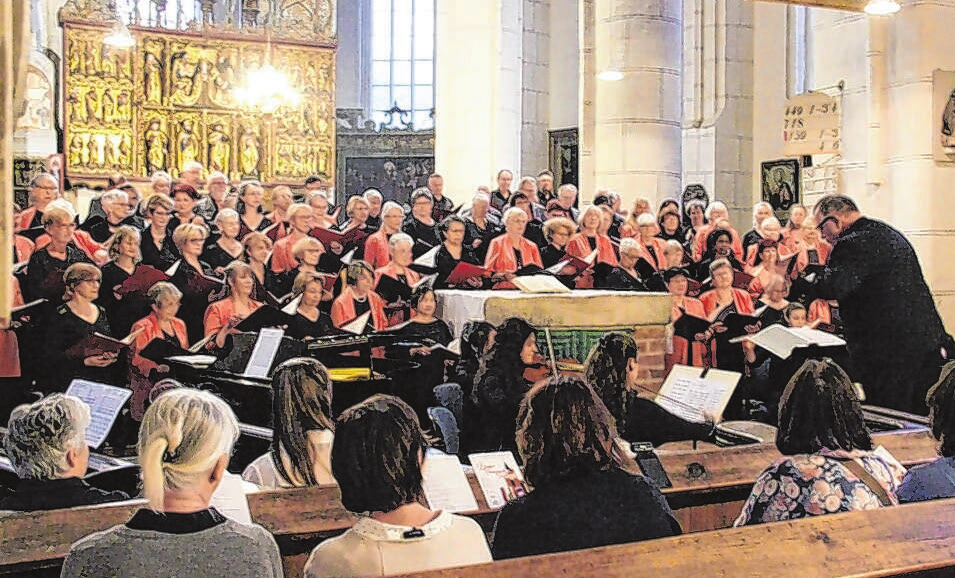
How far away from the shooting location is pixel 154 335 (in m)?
6.45

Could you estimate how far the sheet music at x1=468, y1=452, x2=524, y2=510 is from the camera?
10.7 ft

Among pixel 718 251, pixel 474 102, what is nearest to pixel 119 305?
pixel 718 251

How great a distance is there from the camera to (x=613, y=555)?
7.65 ft

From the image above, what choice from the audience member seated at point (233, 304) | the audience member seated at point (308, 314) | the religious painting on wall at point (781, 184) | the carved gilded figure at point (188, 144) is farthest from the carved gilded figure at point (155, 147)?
the religious painting on wall at point (781, 184)

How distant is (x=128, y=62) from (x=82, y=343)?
7.62m

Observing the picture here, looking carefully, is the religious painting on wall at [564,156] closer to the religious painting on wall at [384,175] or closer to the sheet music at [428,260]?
the religious painting on wall at [384,175]

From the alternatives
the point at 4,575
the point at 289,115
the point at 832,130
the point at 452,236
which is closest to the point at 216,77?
the point at 289,115

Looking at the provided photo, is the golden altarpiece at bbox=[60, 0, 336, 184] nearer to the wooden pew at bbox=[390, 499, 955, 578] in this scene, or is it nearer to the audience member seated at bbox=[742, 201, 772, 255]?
the audience member seated at bbox=[742, 201, 772, 255]

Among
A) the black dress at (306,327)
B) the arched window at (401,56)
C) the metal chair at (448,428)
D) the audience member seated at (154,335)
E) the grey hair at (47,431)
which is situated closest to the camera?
the grey hair at (47,431)

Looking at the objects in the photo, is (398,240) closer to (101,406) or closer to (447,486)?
(101,406)

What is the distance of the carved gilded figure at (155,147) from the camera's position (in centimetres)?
1284

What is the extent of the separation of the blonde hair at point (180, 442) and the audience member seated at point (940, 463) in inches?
75.8

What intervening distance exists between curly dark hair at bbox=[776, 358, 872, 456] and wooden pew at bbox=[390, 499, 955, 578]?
318mm

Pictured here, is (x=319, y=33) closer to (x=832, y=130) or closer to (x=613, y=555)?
(x=832, y=130)
